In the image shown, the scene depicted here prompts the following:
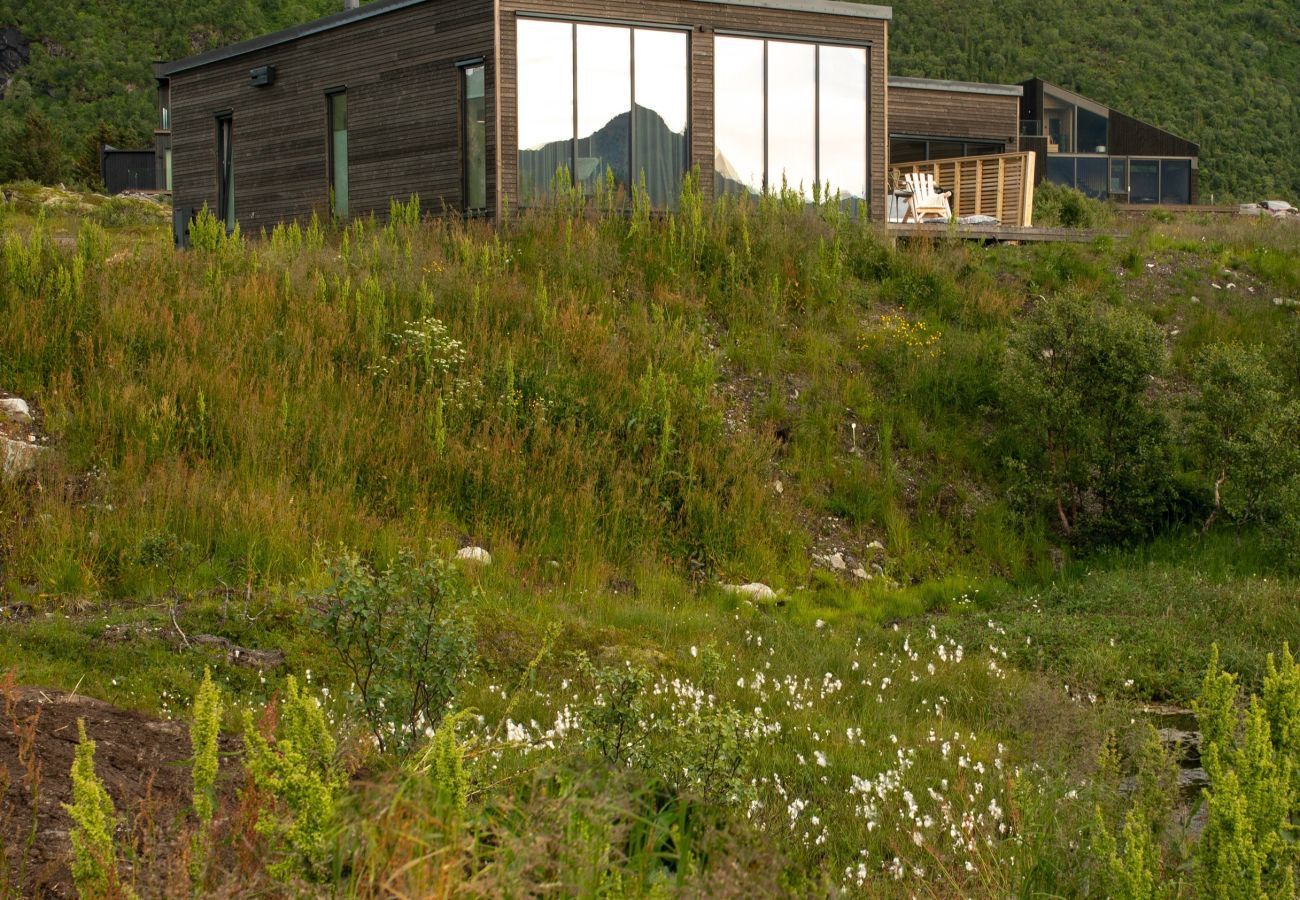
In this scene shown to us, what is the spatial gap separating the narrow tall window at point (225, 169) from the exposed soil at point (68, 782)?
1995cm

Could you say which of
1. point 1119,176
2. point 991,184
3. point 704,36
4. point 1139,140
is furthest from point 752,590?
point 1139,140

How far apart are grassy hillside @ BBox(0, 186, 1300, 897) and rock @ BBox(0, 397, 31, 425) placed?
0.10 metres

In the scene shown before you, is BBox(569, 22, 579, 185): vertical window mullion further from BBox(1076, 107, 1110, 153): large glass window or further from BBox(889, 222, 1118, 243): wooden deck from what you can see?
BBox(1076, 107, 1110, 153): large glass window

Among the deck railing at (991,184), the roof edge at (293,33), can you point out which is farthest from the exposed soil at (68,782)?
the deck railing at (991,184)

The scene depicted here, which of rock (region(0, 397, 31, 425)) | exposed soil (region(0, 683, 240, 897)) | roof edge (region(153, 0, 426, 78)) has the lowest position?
exposed soil (region(0, 683, 240, 897))

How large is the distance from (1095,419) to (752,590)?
14.9 ft

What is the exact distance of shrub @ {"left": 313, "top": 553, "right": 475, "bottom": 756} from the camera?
4848 millimetres

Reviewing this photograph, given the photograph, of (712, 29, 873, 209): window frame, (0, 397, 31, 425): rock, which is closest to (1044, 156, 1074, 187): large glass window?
(712, 29, 873, 209): window frame

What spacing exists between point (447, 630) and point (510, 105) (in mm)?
14922

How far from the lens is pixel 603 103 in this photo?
63.5ft

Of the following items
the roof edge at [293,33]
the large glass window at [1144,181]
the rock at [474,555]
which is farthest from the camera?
the large glass window at [1144,181]

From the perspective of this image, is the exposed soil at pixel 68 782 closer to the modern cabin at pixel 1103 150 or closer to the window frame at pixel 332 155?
the window frame at pixel 332 155

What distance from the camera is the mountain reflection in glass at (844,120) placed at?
69.0ft

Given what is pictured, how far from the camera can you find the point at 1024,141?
41031mm
